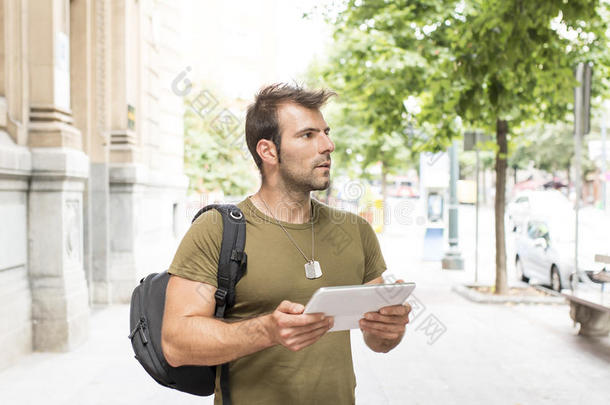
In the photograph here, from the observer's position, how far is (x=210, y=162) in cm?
2922

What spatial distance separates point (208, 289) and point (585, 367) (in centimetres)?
582

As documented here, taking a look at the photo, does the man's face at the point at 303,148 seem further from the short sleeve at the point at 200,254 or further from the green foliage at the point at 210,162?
the green foliage at the point at 210,162

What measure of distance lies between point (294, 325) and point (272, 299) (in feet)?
1.21

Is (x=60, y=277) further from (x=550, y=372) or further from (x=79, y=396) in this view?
(x=550, y=372)

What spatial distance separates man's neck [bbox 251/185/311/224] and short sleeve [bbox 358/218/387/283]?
258mm

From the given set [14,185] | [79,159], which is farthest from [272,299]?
[79,159]

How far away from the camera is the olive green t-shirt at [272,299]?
221 centimetres

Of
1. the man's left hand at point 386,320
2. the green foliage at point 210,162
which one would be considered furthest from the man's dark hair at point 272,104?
the green foliage at point 210,162

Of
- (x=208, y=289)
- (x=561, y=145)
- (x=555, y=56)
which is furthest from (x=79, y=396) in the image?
(x=561, y=145)

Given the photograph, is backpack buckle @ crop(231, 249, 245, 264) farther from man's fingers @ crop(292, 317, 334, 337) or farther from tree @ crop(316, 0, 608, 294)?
tree @ crop(316, 0, 608, 294)

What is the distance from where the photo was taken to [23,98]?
704cm

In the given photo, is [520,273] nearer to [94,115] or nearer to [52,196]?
[94,115]

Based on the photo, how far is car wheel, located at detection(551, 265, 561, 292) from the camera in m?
11.7

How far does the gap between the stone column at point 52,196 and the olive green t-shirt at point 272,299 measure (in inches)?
204
